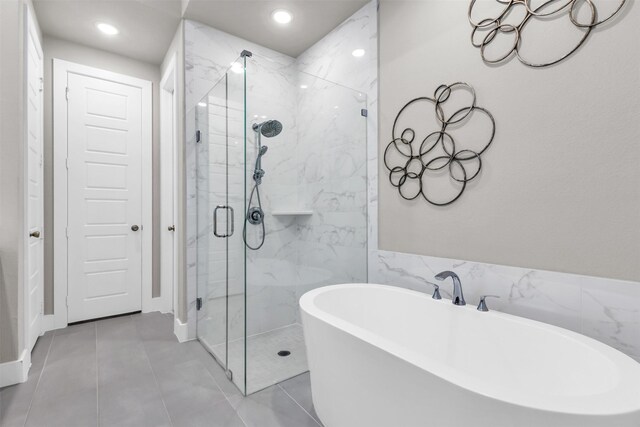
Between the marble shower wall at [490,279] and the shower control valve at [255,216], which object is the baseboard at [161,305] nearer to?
the shower control valve at [255,216]

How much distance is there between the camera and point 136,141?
332 cm

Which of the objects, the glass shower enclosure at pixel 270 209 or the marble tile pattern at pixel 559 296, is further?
the glass shower enclosure at pixel 270 209

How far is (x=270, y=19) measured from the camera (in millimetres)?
2646

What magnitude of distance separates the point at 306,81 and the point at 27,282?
8.47 feet

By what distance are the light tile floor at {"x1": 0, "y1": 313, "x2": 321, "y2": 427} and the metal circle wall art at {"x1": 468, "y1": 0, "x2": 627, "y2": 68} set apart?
7.08ft

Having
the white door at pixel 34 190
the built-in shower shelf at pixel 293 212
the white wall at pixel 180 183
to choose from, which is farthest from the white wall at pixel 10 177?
the built-in shower shelf at pixel 293 212

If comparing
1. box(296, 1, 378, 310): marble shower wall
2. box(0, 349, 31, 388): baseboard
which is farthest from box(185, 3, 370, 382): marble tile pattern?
box(0, 349, 31, 388): baseboard

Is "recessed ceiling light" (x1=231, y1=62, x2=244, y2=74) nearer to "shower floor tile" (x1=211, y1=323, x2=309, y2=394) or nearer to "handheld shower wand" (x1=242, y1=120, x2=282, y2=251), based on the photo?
"handheld shower wand" (x1=242, y1=120, x2=282, y2=251)

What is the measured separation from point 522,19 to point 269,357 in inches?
98.2

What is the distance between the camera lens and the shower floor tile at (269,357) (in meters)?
2.01

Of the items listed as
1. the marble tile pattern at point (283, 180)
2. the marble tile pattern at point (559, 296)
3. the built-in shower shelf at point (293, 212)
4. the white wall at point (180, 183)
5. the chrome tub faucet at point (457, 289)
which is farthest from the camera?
the white wall at point (180, 183)

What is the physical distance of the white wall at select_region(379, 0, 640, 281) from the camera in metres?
1.27

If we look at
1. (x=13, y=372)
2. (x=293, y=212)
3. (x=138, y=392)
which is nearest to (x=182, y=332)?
(x=138, y=392)

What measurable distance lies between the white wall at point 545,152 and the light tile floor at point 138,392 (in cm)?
130
